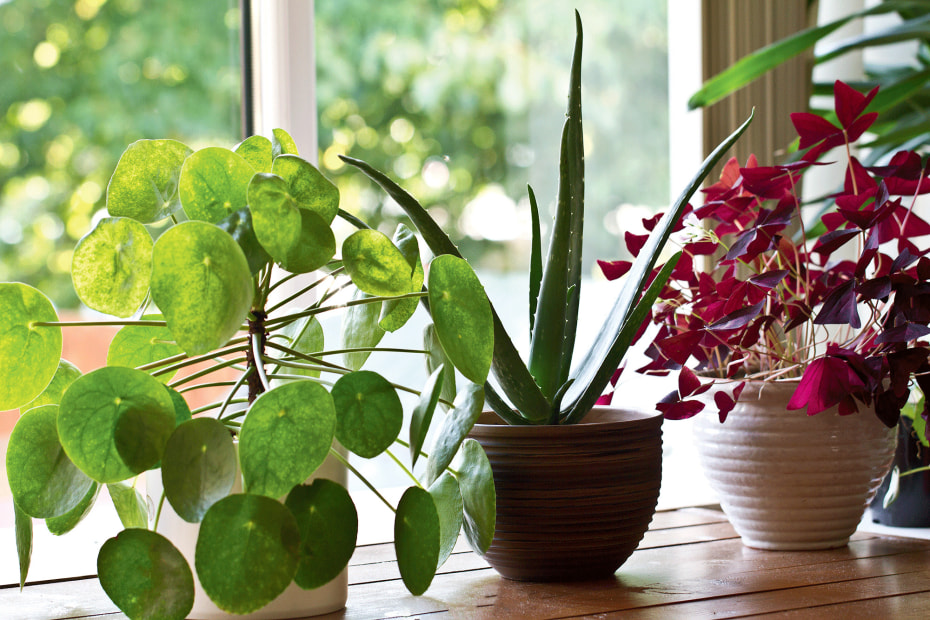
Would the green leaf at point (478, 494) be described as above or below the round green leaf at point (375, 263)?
below

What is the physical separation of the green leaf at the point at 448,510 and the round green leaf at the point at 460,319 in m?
0.09

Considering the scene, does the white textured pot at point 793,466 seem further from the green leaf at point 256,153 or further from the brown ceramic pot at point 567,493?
the green leaf at point 256,153

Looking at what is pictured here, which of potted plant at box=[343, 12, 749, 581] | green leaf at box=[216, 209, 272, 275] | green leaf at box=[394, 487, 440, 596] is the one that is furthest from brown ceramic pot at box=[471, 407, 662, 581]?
green leaf at box=[216, 209, 272, 275]

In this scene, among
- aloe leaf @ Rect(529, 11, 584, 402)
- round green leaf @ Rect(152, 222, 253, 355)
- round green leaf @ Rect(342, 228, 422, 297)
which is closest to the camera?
round green leaf @ Rect(152, 222, 253, 355)

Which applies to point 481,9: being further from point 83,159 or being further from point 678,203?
point 678,203

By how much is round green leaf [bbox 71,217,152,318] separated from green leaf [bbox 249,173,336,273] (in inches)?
3.3

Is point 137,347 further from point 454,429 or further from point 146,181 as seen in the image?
point 454,429

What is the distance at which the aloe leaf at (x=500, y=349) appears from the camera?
1.91 ft

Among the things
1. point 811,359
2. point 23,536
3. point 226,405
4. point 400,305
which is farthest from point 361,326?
point 811,359

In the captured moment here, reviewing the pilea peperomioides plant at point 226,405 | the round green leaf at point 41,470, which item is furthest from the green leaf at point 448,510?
the round green leaf at point 41,470

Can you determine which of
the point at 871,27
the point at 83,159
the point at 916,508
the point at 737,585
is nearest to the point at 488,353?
the point at 737,585

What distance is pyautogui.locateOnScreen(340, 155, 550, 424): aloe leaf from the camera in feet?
1.91

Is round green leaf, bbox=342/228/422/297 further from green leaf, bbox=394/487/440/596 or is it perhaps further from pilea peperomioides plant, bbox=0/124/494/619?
green leaf, bbox=394/487/440/596

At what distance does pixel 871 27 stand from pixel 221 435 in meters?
1.73
